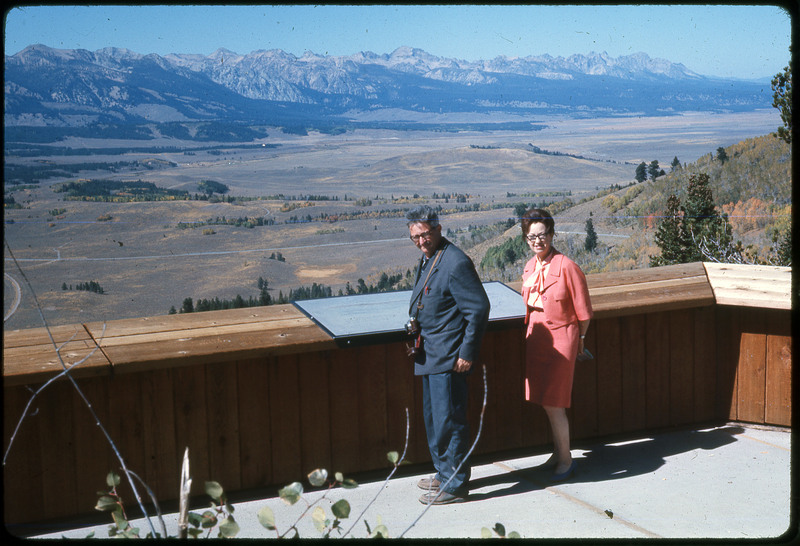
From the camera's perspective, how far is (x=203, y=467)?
3.73m

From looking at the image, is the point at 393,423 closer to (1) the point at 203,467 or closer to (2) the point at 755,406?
(1) the point at 203,467

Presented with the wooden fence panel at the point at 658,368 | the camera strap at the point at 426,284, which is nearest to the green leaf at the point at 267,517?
the camera strap at the point at 426,284

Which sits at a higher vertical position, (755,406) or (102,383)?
(102,383)

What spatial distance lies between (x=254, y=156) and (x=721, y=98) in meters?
26.3

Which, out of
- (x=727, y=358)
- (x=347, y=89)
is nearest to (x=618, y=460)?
(x=727, y=358)

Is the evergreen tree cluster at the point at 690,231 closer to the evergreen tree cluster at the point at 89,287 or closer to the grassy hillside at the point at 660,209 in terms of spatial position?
the grassy hillside at the point at 660,209

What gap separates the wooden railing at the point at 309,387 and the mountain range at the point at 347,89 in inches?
1531

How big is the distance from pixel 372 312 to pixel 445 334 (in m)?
0.75

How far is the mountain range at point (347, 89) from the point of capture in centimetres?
4512

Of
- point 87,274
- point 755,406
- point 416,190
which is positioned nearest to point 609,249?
point 416,190

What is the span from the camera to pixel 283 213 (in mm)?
31578

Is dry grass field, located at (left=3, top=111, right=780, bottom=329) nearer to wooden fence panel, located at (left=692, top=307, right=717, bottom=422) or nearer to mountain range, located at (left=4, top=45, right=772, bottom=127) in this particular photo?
mountain range, located at (left=4, top=45, right=772, bottom=127)

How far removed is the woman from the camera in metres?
3.78

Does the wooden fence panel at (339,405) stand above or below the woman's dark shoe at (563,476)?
above
